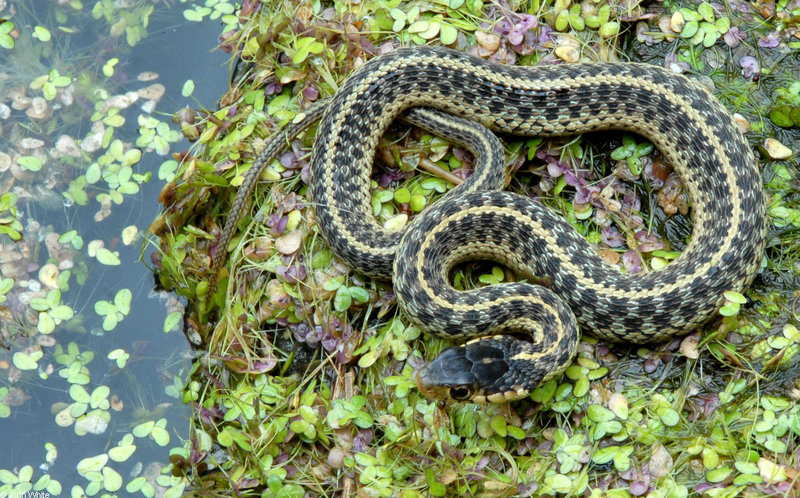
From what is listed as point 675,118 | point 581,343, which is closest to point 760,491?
point 581,343

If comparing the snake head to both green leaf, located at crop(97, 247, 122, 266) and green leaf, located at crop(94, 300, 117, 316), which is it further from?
green leaf, located at crop(97, 247, 122, 266)

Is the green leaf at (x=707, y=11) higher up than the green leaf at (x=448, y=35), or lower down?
higher up

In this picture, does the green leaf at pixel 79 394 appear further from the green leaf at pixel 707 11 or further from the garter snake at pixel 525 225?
the green leaf at pixel 707 11

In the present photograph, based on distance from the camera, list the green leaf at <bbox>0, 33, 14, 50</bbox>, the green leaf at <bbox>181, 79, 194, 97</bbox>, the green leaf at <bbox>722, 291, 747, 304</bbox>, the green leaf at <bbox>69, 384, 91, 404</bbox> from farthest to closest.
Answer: the green leaf at <bbox>0, 33, 14, 50</bbox>
the green leaf at <bbox>181, 79, 194, 97</bbox>
the green leaf at <bbox>69, 384, 91, 404</bbox>
the green leaf at <bbox>722, 291, 747, 304</bbox>

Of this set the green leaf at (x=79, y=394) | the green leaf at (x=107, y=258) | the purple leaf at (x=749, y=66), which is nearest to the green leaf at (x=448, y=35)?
the purple leaf at (x=749, y=66)

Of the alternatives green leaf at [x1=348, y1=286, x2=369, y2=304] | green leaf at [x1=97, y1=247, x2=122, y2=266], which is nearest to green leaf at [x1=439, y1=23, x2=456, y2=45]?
green leaf at [x1=348, y1=286, x2=369, y2=304]

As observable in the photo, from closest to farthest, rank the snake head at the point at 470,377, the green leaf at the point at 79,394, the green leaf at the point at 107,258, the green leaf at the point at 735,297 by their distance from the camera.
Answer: the snake head at the point at 470,377, the green leaf at the point at 735,297, the green leaf at the point at 79,394, the green leaf at the point at 107,258

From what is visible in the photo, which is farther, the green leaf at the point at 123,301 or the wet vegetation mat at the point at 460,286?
the green leaf at the point at 123,301
